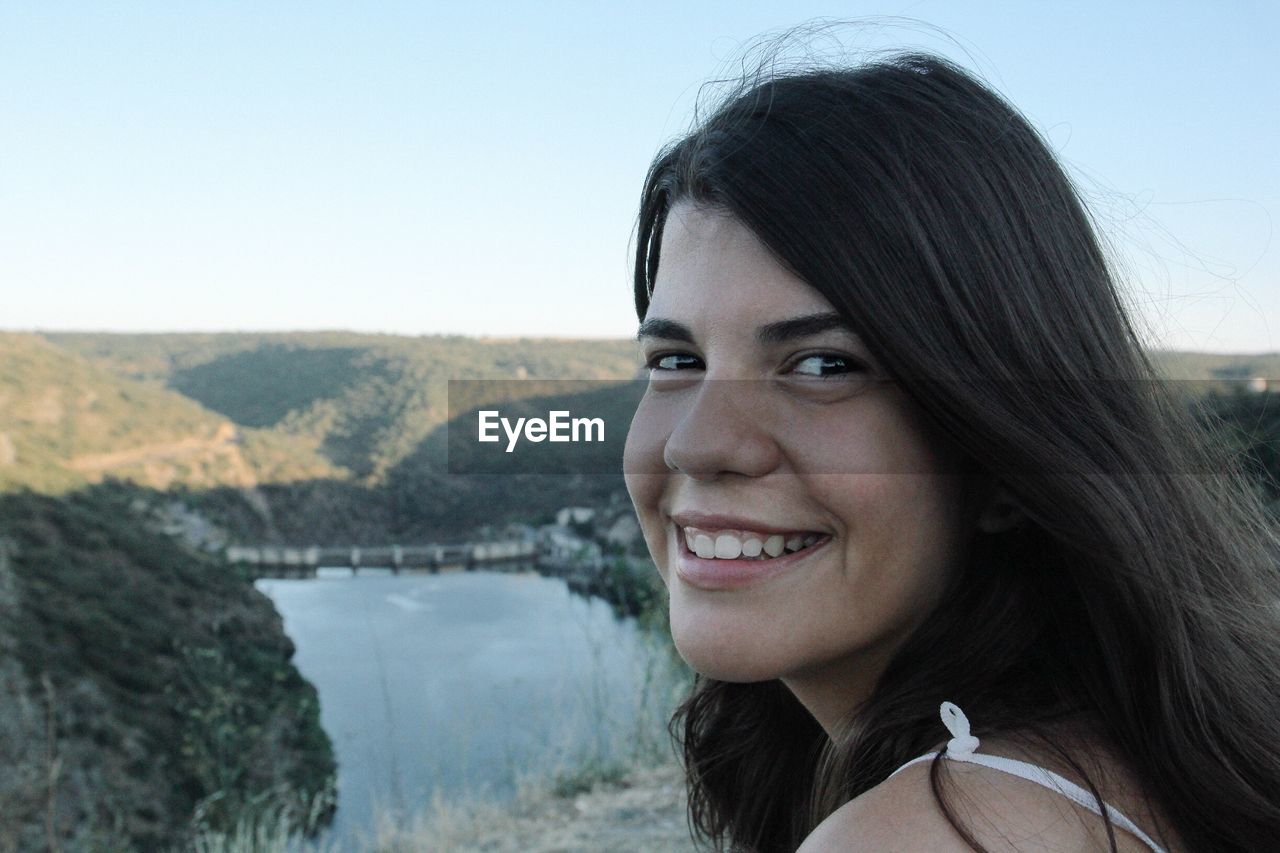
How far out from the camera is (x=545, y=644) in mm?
6926

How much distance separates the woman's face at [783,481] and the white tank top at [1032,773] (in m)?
0.23

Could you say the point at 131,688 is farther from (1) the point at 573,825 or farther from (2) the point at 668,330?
(2) the point at 668,330

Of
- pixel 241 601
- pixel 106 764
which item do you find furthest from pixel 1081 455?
pixel 241 601

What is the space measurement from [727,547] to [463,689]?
5.43 metres

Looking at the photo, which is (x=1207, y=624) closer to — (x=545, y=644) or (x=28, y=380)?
(x=545, y=644)

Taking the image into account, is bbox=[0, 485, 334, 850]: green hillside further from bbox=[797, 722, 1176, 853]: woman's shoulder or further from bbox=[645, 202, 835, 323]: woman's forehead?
bbox=[797, 722, 1176, 853]: woman's shoulder

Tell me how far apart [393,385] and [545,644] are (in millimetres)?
6943

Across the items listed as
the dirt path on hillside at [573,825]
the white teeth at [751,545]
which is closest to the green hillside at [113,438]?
the dirt path on hillside at [573,825]

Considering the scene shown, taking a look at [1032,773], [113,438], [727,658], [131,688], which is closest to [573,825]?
[727,658]

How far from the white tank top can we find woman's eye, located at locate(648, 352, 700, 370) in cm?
55

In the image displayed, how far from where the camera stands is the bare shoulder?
2.92 ft

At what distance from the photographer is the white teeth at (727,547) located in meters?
1.24

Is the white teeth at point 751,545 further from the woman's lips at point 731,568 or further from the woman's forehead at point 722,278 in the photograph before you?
the woman's forehead at point 722,278

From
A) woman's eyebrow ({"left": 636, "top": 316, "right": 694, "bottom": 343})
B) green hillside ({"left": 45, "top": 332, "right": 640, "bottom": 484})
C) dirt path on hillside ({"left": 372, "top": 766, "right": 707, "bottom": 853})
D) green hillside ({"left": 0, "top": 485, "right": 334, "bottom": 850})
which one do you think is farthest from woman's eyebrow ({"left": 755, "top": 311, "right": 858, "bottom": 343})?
green hillside ({"left": 45, "top": 332, "right": 640, "bottom": 484})
